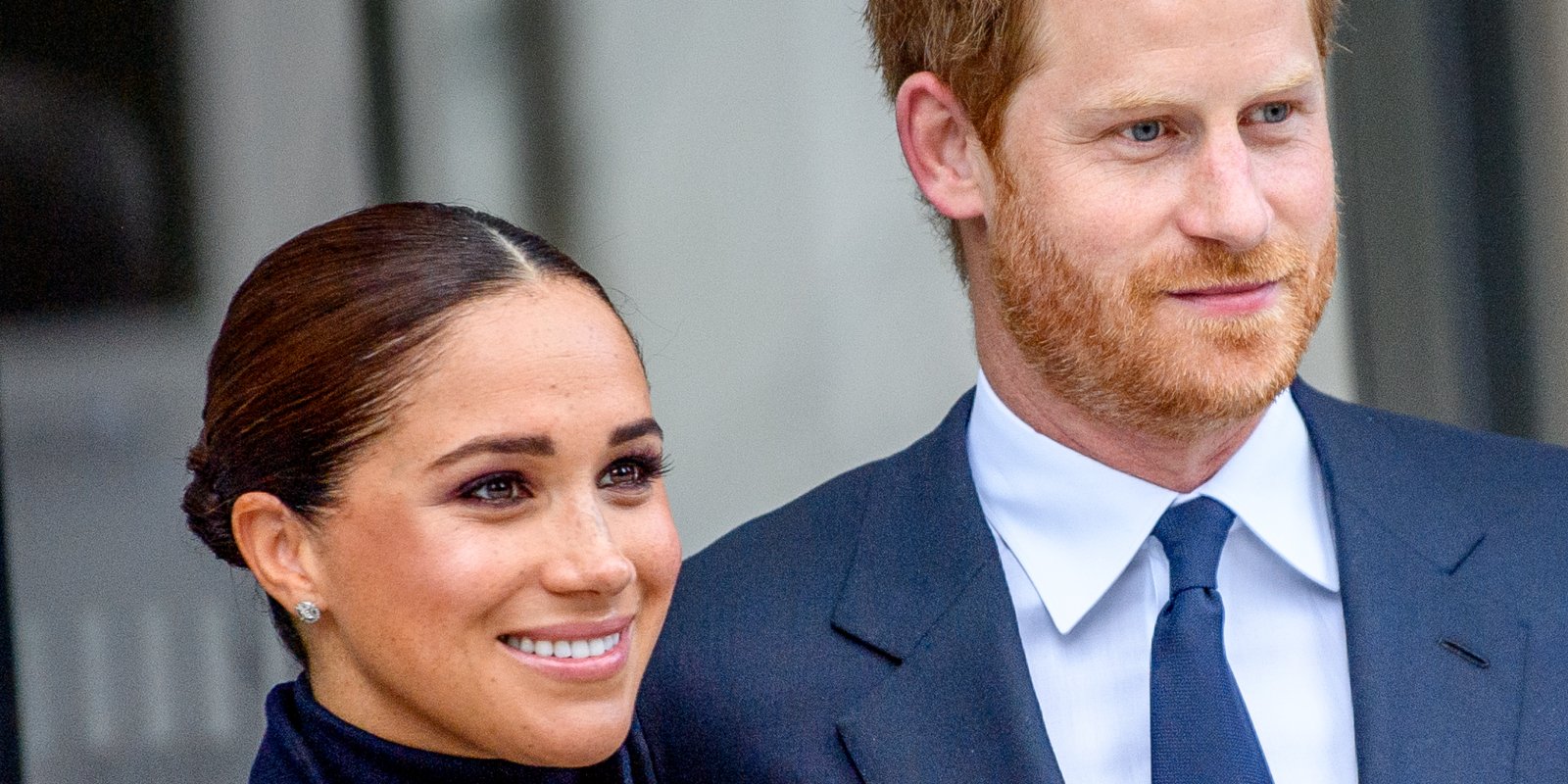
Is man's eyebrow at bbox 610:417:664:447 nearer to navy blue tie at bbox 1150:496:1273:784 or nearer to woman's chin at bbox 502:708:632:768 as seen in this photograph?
woman's chin at bbox 502:708:632:768

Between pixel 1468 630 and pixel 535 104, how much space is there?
191 cm

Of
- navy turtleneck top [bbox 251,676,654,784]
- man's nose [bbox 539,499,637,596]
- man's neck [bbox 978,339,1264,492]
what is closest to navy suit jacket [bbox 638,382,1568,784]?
man's neck [bbox 978,339,1264,492]

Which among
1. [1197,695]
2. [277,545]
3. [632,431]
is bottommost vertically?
[1197,695]

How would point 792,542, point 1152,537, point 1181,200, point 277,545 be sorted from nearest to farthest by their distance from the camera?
point 277,545 < point 1181,200 < point 1152,537 < point 792,542

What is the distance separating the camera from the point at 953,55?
2.78 meters

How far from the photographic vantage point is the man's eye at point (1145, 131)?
2.56 m

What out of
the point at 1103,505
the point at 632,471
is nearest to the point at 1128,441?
the point at 1103,505

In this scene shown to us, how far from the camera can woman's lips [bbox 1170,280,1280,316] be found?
251 cm

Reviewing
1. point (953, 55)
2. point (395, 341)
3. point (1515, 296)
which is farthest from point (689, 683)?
point (1515, 296)

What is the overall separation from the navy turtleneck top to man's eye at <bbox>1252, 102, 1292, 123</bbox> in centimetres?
116

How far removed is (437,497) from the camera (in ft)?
7.13

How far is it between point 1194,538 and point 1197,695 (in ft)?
0.75

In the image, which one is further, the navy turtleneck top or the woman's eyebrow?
the navy turtleneck top

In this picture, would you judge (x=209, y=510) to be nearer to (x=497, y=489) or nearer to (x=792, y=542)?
(x=497, y=489)
